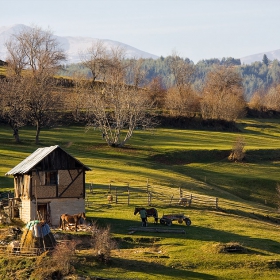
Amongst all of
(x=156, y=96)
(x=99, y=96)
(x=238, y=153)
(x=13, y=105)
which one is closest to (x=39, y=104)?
(x=13, y=105)

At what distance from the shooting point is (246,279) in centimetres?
4291

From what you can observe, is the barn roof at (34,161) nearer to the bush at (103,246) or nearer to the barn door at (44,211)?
the barn door at (44,211)

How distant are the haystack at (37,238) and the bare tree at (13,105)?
1975 inches

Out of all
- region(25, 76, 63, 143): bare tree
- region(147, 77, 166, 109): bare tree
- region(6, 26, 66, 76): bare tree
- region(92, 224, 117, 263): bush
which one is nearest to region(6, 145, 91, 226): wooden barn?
region(92, 224, 117, 263): bush

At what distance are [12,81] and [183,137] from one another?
1189 inches

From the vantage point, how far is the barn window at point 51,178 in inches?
2196

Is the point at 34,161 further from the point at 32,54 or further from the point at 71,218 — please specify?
the point at 32,54

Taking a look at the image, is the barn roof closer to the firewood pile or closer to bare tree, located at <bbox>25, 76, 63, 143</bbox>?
the firewood pile

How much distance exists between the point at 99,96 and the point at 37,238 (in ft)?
214

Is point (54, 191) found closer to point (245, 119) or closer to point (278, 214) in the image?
point (278, 214)

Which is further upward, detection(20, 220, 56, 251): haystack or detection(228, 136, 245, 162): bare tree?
detection(228, 136, 245, 162): bare tree

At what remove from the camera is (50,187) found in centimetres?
5588

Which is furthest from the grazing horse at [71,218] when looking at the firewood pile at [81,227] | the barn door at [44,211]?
the barn door at [44,211]

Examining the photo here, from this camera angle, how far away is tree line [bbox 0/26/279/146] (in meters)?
100
